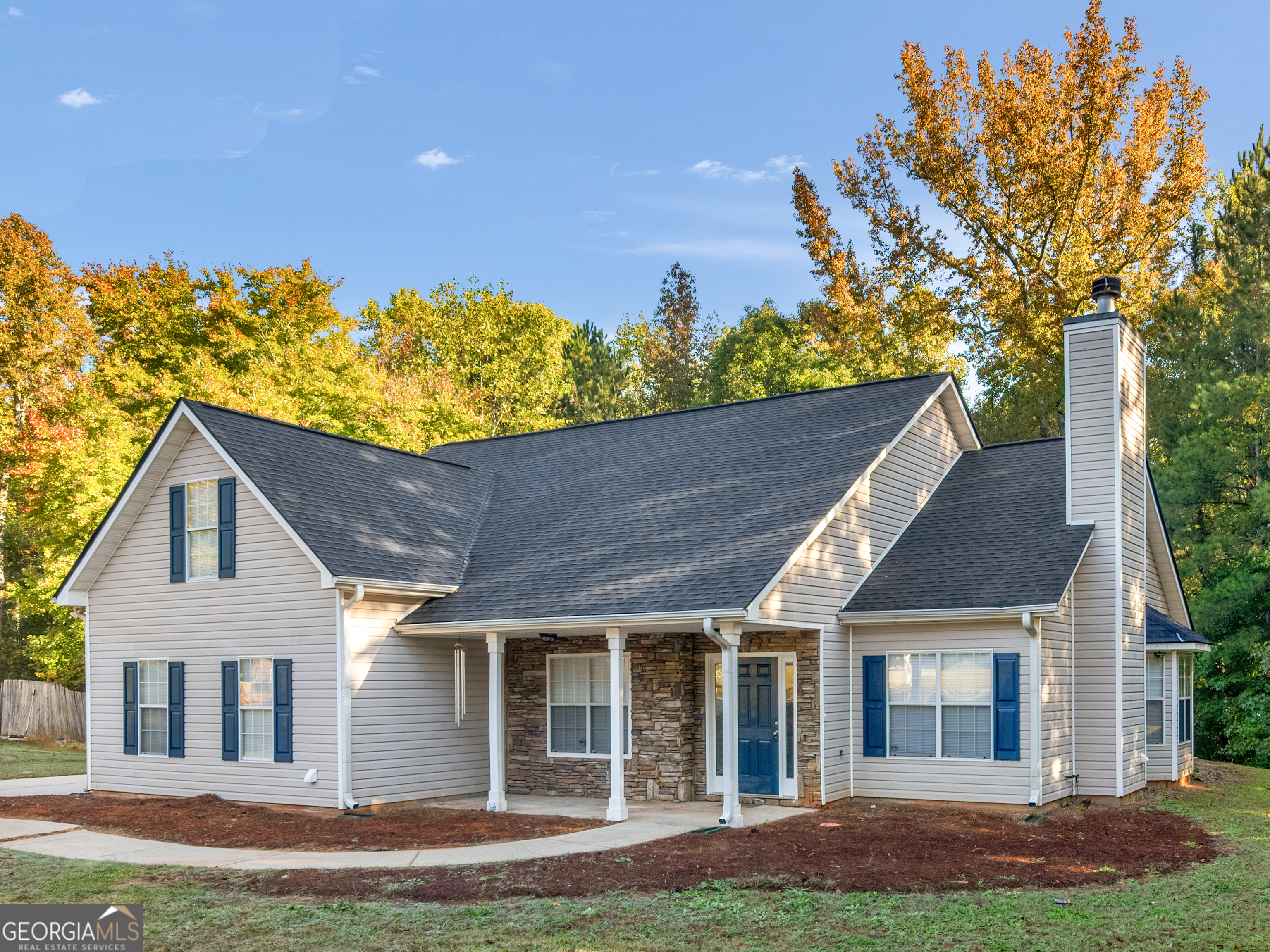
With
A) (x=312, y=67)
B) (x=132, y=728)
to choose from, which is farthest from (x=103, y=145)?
(x=132, y=728)

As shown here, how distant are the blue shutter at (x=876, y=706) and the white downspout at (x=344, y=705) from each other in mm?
6806

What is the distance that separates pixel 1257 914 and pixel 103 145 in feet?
168

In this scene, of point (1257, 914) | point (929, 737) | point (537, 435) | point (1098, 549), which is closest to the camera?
point (1257, 914)

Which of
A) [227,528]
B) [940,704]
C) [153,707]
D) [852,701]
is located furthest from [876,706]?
[153,707]

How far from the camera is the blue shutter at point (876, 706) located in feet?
46.9

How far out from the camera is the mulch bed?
9.33 meters

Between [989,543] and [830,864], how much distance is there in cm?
654

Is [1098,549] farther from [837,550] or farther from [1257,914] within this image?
[1257,914]

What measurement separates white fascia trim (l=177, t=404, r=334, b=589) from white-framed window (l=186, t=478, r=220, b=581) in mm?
659

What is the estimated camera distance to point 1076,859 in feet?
34.8

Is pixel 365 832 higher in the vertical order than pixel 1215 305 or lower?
lower

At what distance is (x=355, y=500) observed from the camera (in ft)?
53.0

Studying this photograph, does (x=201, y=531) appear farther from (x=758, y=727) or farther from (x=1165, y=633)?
(x=1165, y=633)

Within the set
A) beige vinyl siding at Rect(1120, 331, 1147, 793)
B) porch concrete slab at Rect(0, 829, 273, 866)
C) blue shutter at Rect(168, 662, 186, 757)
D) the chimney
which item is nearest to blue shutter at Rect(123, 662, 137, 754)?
blue shutter at Rect(168, 662, 186, 757)
